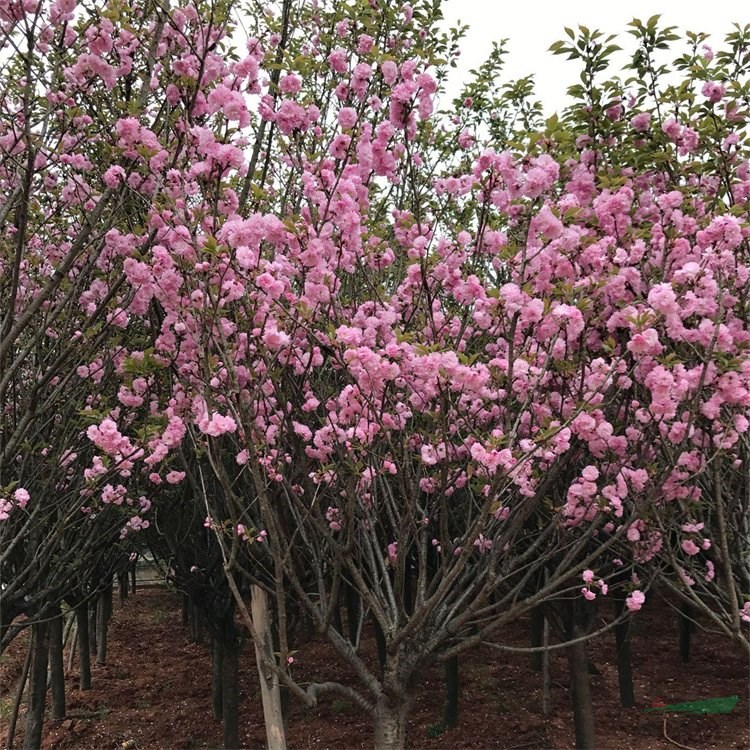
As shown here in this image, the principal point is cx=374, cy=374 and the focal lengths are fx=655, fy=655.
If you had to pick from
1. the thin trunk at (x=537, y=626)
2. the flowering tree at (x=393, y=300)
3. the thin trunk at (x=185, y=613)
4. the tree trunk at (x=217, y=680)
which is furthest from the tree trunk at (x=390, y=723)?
the thin trunk at (x=185, y=613)

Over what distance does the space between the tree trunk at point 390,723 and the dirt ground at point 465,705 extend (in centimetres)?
429

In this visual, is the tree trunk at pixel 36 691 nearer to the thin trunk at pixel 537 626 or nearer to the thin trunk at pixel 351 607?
the thin trunk at pixel 351 607

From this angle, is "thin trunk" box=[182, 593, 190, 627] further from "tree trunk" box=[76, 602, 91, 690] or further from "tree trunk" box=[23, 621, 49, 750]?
"tree trunk" box=[23, 621, 49, 750]

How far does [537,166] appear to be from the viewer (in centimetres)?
354

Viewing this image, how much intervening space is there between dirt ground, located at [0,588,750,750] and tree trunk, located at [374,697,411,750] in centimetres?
429

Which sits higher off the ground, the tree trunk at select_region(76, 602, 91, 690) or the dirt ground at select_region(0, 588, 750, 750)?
the tree trunk at select_region(76, 602, 91, 690)

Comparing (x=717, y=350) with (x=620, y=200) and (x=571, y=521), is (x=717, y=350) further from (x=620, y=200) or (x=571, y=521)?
(x=571, y=521)

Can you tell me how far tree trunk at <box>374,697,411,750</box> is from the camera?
4.04m

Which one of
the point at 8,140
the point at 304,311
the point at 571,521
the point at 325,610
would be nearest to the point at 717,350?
the point at 571,521

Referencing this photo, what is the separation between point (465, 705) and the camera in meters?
8.91

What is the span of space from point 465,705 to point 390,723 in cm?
552

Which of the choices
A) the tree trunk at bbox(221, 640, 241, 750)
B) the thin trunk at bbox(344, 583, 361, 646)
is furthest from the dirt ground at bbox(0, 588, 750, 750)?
the tree trunk at bbox(221, 640, 241, 750)

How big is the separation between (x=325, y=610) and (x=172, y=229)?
2430 mm

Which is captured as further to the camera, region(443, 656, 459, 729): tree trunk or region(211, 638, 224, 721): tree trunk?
region(211, 638, 224, 721): tree trunk
